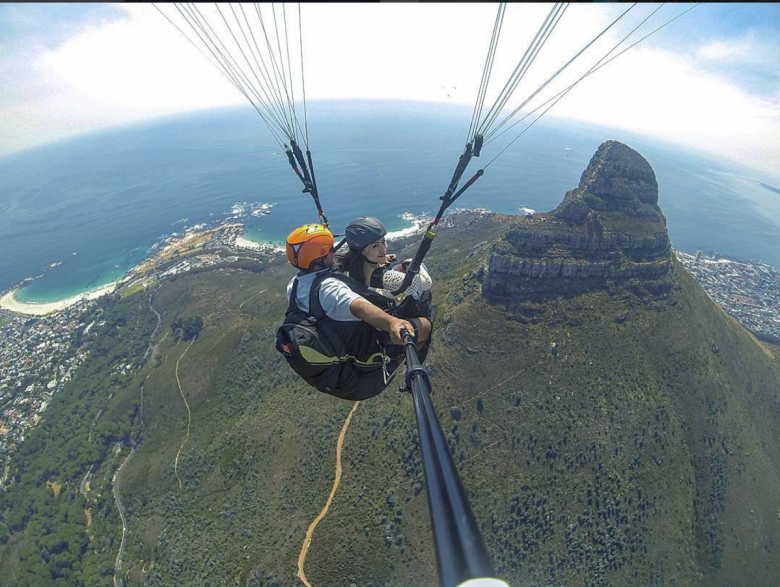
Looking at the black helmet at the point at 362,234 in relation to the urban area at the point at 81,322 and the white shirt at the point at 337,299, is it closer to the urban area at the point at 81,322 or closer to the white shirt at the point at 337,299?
the white shirt at the point at 337,299

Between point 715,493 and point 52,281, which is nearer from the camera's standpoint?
point 715,493

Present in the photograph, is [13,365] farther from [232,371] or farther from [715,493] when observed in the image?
[715,493]

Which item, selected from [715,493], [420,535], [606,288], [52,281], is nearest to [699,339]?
[606,288]

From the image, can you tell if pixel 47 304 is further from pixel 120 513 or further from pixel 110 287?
pixel 120 513

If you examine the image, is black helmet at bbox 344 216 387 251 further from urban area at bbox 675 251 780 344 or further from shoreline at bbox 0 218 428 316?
urban area at bbox 675 251 780 344

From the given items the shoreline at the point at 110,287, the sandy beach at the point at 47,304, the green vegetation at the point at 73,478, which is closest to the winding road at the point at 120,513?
the green vegetation at the point at 73,478

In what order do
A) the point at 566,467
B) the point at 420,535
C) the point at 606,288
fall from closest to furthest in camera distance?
1. the point at 420,535
2. the point at 566,467
3. the point at 606,288
